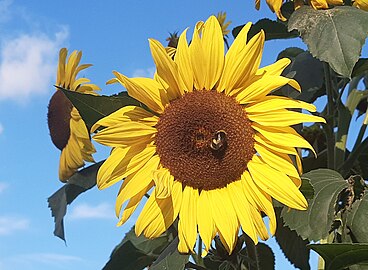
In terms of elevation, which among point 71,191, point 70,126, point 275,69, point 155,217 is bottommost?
point 155,217

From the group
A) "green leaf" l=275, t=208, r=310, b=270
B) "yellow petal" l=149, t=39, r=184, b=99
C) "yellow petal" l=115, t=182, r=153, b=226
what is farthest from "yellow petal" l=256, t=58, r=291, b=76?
"green leaf" l=275, t=208, r=310, b=270

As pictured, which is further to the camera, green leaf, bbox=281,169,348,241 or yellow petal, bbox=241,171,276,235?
green leaf, bbox=281,169,348,241

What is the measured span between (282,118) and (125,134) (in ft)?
0.65

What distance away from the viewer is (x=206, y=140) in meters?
0.89

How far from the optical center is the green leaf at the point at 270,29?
4.07 ft

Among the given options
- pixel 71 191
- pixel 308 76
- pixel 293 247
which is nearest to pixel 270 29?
pixel 308 76

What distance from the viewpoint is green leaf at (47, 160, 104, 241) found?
1.33 meters

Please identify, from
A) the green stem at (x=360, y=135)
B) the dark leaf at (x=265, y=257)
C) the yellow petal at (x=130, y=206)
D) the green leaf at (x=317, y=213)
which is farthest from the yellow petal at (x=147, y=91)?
the green stem at (x=360, y=135)

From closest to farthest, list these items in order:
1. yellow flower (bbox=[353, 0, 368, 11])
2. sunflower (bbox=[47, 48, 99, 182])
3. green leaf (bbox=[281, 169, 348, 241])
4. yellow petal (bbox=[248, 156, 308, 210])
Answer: yellow petal (bbox=[248, 156, 308, 210]) → green leaf (bbox=[281, 169, 348, 241]) → yellow flower (bbox=[353, 0, 368, 11]) → sunflower (bbox=[47, 48, 99, 182])

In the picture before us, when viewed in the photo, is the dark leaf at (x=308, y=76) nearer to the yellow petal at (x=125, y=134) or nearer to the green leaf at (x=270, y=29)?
the green leaf at (x=270, y=29)

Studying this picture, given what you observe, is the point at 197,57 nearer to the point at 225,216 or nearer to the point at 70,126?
the point at 225,216

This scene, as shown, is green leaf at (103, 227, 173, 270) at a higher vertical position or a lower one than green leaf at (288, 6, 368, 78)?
lower

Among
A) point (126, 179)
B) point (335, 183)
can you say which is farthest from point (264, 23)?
point (126, 179)

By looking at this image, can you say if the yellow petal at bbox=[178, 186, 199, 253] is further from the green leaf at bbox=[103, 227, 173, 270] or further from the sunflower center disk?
the green leaf at bbox=[103, 227, 173, 270]
